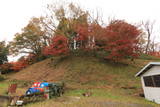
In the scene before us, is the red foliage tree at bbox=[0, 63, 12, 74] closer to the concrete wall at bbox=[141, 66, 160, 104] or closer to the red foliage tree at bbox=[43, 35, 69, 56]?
the red foliage tree at bbox=[43, 35, 69, 56]

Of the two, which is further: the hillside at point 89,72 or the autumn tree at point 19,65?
the autumn tree at point 19,65

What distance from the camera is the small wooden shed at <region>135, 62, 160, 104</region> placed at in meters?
8.56

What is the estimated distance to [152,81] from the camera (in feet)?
29.9

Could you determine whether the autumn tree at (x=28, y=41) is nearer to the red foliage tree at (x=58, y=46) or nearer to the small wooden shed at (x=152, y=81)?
the red foliage tree at (x=58, y=46)

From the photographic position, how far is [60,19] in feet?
68.9

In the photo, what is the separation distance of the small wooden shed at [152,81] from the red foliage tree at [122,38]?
233 inches

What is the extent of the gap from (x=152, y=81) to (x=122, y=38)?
761 centimetres

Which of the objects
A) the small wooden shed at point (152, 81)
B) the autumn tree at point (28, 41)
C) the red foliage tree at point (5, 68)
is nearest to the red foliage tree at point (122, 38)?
the small wooden shed at point (152, 81)

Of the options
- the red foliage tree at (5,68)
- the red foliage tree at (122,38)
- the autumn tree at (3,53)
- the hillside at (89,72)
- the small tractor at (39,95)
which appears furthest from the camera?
the autumn tree at (3,53)

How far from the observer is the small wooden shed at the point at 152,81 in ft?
28.1

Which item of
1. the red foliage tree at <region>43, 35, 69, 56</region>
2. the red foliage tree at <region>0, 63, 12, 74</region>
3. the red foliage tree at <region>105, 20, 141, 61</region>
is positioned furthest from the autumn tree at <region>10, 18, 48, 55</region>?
the red foliage tree at <region>105, 20, 141, 61</region>

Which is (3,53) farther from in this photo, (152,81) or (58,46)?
(152,81)

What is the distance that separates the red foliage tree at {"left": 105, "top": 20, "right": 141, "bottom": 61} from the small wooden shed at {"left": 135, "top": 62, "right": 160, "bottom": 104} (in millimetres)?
5920

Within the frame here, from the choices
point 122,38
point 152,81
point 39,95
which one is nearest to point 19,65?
point 39,95
